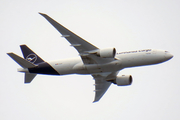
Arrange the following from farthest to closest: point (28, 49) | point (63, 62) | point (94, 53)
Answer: point (28, 49) < point (63, 62) < point (94, 53)

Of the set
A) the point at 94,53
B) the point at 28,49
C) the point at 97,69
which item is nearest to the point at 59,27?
the point at 94,53

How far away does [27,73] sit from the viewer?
45000mm

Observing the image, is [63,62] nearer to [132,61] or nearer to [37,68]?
[37,68]

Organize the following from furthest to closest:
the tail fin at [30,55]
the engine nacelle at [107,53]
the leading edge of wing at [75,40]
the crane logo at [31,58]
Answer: the crane logo at [31,58]
the tail fin at [30,55]
the engine nacelle at [107,53]
the leading edge of wing at [75,40]

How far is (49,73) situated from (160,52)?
15.7 m

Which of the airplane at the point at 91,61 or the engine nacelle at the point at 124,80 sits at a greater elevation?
the airplane at the point at 91,61

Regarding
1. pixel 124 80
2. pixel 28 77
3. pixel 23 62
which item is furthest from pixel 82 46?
pixel 28 77

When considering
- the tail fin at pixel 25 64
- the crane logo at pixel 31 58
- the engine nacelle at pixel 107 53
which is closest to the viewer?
the engine nacelle at pixel 107 53

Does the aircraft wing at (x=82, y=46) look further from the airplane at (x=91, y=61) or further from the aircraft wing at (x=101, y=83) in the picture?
the aircraft wing at (x=101, y=83)

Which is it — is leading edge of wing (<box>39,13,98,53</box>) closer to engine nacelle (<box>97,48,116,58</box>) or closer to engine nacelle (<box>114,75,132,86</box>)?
engine nacelle (<box>97,48,116,58</box>)

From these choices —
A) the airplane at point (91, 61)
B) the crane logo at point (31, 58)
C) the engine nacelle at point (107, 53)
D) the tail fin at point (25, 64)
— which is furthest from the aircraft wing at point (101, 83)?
the tail fin at point (25, 64)

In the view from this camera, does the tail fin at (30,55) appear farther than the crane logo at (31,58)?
No

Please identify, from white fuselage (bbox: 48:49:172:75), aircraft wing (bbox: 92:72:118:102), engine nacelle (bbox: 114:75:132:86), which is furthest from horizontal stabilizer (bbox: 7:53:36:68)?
engine nacelle (bbox: 114:75:132:86)

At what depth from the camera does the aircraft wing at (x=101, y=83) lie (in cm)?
4477
